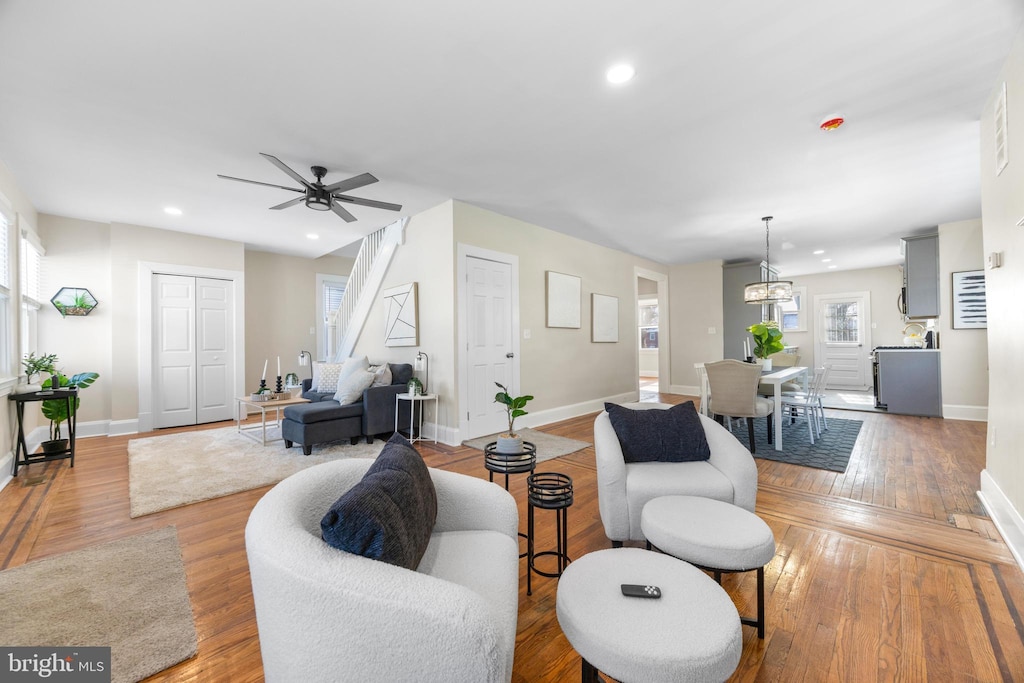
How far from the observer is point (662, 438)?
85.2 inches

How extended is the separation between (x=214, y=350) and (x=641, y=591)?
249 inches

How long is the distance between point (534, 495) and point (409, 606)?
1051mm

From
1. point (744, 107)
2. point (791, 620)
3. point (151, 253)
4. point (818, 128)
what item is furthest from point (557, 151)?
point (151, 253)

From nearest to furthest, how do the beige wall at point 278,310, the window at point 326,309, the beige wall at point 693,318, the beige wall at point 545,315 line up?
1. the beige wall at point 545,315
2. the beige wall at point 278,310
3. the window at point 326,309
4. the beige wall at point 693,318

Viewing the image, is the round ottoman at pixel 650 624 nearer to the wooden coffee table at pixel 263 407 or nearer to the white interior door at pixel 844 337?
the wooden coffee table at pixel 263 407

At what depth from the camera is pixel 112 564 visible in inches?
77.9

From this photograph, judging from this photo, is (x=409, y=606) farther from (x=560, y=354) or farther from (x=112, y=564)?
(x=560, y=354)

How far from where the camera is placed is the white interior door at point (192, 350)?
17.0 ft

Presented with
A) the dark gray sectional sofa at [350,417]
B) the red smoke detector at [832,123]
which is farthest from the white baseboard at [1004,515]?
the dark gray sectional sofa at [350,417]

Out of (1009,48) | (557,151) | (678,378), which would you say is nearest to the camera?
(1009,48)

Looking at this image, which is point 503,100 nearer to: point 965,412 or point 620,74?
point 620,74

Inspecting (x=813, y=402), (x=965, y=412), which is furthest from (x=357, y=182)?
(x=965, y=412)

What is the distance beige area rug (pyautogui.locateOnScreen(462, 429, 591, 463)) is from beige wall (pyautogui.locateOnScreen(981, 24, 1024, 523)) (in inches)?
109

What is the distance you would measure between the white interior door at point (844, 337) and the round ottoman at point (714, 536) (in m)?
8.65
